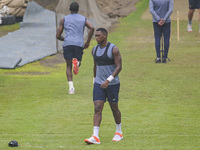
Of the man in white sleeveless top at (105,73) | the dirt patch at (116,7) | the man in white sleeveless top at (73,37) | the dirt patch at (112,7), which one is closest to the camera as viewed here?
the man in white sleeveless top at (105,73)

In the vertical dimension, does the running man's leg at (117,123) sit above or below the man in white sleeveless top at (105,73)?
below

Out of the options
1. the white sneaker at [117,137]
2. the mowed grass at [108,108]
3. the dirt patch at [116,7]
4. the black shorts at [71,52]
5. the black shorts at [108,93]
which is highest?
the black shorts at [108,93]

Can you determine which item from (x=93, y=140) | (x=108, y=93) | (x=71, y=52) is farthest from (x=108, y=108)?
(x=93, y=140)

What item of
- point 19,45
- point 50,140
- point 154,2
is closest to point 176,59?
point 154,2

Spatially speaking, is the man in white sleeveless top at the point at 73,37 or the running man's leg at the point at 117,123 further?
the man in white sleeveless top at the point at 73,37

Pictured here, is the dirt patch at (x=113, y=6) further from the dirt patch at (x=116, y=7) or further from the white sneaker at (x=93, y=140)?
the white sneaker at (x=93, y=140)

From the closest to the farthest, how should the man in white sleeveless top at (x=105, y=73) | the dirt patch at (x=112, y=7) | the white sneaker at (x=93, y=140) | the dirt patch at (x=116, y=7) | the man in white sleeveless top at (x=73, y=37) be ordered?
1. the white sneaker at (x=93, y=140)
2. the man in white sleeveless top at (x=105, y=73)
3. the man in white sleeveless top at (x=73, y=37)
4. the dirt patch at (x=112, y=7)
5. the dirt patch at (x=116, y=7)

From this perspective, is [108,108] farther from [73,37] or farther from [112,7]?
[112,7]

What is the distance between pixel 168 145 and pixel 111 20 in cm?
2189

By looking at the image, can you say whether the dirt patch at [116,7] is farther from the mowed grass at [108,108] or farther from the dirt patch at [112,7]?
the mowed grass at [108,108]

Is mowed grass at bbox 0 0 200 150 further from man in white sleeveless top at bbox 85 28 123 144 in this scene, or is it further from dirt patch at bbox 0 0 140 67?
dirt patch at bbox 0 0 140 67

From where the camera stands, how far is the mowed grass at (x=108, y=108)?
8422 millimetres

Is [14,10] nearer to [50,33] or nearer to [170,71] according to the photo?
[50,33]

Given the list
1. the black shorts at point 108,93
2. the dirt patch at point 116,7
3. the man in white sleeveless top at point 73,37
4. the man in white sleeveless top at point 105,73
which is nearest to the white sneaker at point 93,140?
the man in white sleeveless top at point 105,73
